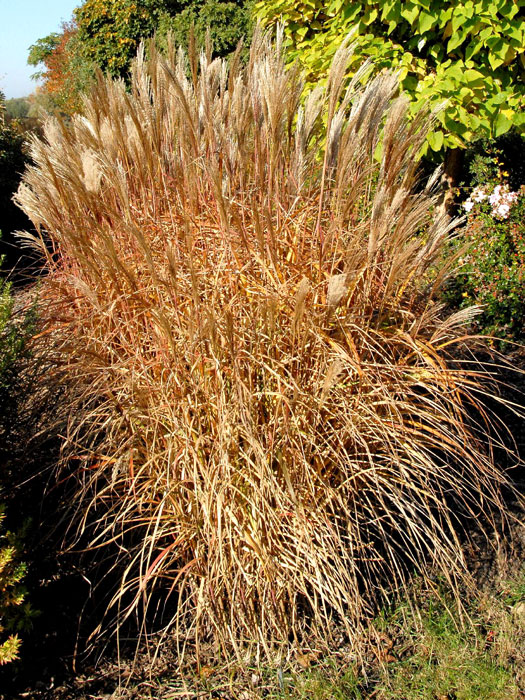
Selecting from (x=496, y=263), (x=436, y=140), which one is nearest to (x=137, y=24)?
(x=436, y=140)

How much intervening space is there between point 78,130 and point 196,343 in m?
1.38

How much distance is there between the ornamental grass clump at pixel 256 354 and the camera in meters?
2.04

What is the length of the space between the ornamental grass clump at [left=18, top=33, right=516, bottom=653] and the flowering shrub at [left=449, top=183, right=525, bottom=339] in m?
1.78

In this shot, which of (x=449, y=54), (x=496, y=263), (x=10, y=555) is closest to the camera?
(x=10, y=555)

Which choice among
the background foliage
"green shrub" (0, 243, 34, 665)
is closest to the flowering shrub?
"green shrub" (0, 243, 34, 665)

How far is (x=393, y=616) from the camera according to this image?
7.45 feet

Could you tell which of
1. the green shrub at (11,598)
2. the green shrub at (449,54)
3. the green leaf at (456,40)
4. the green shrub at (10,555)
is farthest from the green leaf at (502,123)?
the green shrub at (11,598)

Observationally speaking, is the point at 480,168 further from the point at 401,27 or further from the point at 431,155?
the point at 401,27

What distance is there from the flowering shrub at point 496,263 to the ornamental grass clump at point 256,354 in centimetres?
178

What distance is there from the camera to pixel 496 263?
4391 millimetres

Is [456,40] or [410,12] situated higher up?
[410,12]

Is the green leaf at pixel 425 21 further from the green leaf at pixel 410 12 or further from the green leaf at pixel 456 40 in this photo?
the green leaf at pixel 456 40

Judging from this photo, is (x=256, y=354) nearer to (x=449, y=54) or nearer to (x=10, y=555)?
(x=10, y=555)

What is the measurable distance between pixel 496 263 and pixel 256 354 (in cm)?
296
